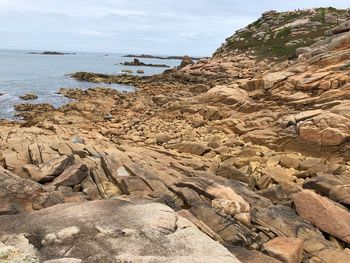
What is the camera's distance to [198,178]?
1250cm

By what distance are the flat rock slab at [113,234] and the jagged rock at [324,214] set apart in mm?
4262

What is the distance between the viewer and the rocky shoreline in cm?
767

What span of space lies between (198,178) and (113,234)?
5.29 metres

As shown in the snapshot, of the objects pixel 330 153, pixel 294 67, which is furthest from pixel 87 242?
Answer: pixel 294 67

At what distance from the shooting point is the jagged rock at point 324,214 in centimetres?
1020

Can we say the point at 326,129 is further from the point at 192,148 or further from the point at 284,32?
the point at 284,32

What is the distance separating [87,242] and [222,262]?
8.69 feet

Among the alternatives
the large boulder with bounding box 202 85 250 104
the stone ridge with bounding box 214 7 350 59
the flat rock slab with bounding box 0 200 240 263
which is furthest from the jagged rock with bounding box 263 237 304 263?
the stone ridge with bounding box 214 7 350 59

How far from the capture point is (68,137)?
21359 mm

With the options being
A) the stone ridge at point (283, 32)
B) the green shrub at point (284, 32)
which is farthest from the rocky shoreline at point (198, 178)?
the green shrub at point (284, 32)

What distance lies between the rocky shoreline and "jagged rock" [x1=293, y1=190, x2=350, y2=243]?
0.03 metres

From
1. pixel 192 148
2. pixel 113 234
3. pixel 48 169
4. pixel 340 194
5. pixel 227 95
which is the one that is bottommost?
pixel 192 148

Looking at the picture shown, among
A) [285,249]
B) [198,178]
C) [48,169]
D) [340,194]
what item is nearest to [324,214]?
[340,194]

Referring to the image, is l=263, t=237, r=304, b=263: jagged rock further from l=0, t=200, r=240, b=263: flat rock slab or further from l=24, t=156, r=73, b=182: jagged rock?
l=24, t=156, r=73, b=182: jagged rock
